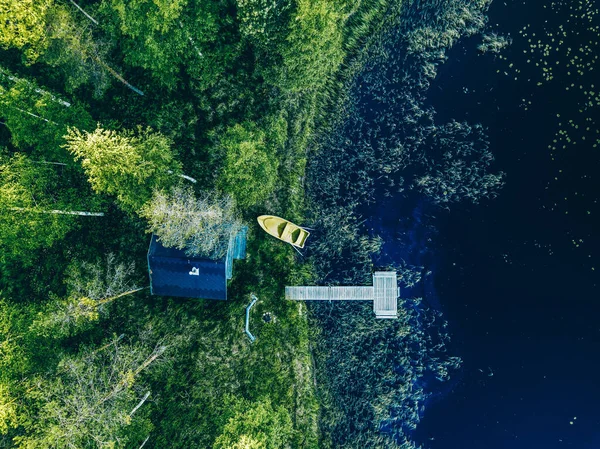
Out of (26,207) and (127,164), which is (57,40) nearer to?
(127,164)

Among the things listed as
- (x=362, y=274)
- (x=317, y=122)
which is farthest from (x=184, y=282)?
(x=317, y=122)

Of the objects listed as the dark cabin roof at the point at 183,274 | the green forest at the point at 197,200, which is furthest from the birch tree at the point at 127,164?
the dark cabin roof at the point at 183,274

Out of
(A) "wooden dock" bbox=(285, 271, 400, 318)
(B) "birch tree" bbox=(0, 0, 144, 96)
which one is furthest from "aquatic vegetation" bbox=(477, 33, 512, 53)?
(B) "birch tree" bbox=(0, 0, 144, 96)

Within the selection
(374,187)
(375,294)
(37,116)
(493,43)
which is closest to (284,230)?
(374,187)

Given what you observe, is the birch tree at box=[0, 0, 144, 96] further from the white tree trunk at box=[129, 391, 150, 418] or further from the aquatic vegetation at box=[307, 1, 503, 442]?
the white tree trunk at box=[129, 391, 150, 418]

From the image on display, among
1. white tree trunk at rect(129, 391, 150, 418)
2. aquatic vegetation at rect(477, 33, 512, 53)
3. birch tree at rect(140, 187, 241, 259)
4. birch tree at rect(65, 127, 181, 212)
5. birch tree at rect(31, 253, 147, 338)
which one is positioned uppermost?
aquatic vegetation at rect(477, 33, 512, 53)

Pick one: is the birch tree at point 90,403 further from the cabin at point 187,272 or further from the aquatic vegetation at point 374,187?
the aquatic vegetation at point 374,187
